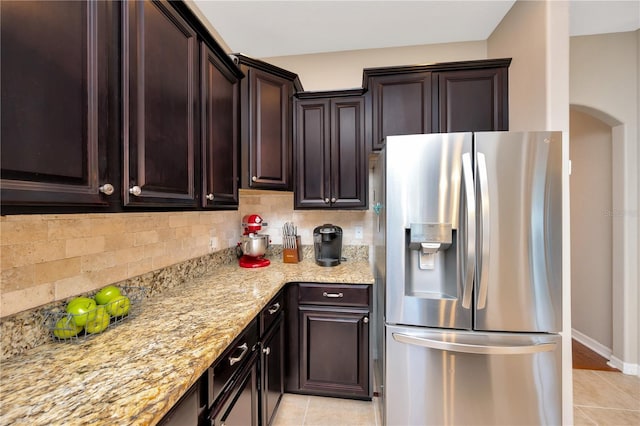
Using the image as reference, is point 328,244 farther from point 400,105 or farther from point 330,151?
point 400,105

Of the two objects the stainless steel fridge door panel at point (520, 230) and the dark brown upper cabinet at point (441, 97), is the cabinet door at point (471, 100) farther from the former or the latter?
the stainless steel fridge door panel at point (520, 230)

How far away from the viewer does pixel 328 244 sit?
2117mm

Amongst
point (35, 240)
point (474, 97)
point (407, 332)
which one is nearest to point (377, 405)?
point (407, 332)

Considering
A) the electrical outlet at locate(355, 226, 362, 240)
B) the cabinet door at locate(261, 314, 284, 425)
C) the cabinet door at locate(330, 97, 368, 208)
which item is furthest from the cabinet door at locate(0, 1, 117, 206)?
the electrical outlet at locate(355, 226, 362, 240)

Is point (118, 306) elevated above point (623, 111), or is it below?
below

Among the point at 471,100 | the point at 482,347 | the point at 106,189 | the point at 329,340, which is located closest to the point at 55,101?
the point at 106,189

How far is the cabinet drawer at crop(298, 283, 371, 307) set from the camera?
1.76m

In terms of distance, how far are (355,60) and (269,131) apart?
116 cm

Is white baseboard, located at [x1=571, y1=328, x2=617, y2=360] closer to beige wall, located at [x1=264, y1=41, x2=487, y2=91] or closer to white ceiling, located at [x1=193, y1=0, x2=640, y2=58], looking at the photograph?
white ceiling, located at [x1=193, y1=0, x2=640, y2=58]

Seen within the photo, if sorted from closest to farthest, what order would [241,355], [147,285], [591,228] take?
[241,355] → [147,285] → [591,228]

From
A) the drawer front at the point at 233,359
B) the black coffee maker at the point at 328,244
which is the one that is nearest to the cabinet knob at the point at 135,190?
the drawer front at the point at 233,359

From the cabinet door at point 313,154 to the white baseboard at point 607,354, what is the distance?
2.85m

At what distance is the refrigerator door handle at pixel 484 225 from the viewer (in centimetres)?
129

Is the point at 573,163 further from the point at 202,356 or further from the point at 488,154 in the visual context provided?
the point at 202,356
